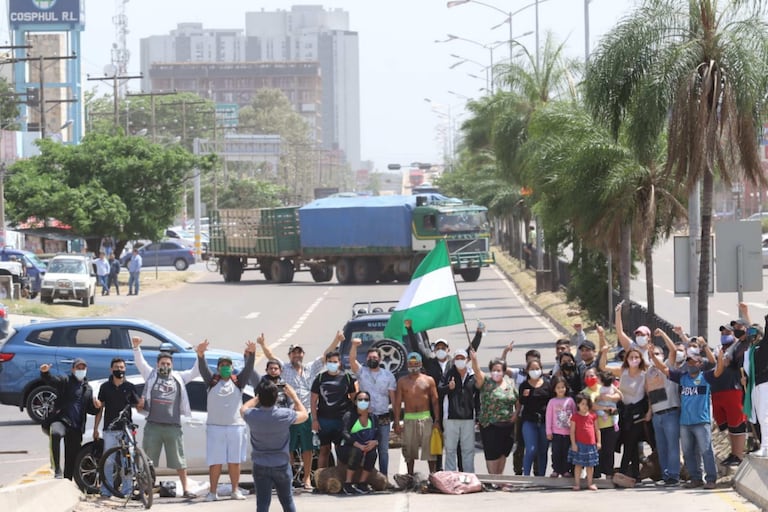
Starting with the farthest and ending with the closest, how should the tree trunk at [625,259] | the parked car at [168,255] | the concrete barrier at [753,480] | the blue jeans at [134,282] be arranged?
the parked car at [168,255], the blue jeans at [134,282], the tree trunk at [625,259], the concrete barrier at [753,480]

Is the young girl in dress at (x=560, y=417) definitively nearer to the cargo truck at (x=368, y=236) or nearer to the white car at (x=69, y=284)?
the white car at (x=69, y=284)

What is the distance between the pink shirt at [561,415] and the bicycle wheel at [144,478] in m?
4.18

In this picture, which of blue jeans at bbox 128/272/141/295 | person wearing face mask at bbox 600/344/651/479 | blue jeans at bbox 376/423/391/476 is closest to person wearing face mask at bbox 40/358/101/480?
blue jeans at bbox 376/423/391/476

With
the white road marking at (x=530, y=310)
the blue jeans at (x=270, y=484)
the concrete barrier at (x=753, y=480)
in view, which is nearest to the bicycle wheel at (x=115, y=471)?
the blue jeans at (x=270, y=484)

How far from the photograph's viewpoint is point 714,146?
21797 millimetres

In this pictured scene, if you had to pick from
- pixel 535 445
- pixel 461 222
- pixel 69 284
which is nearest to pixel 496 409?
pixel 535 445

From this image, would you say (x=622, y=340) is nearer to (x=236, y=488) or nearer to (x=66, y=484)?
(x=236, y=488)

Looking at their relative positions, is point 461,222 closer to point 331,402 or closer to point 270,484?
point 331,402

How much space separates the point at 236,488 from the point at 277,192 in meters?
129

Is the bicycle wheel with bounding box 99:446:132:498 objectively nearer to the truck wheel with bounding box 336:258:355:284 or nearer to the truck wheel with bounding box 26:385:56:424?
the truck wheel with bounding box 26:385:56:424

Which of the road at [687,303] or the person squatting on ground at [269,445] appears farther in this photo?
the road at [687,303]

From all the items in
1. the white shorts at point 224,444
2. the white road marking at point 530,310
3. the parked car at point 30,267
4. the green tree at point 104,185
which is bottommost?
the white road marking at point 530,310

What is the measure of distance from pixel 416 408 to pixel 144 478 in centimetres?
310

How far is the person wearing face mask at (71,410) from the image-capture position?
15461 mm
